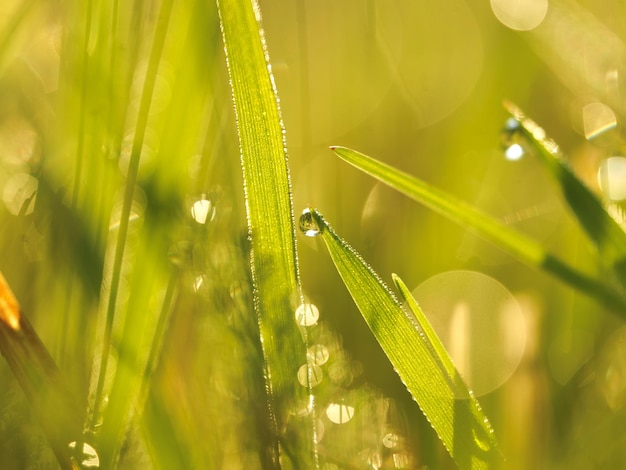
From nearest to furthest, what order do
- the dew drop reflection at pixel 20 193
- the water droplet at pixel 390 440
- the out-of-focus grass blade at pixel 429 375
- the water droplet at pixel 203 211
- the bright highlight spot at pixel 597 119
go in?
the out-of-focus grass blade at pixel 429 375 < the water droplet at pixel 390 440 < the water droplet at pixel 203 211 < the dew drop reflection at pixel 20 193 < the bright highlight spot at pixel 597 119

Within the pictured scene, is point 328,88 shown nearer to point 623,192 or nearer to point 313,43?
point 313,43

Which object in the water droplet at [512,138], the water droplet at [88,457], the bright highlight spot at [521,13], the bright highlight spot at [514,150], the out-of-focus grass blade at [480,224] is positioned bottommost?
the water droplet at [88,457]

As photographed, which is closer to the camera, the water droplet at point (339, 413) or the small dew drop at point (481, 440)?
the small dew drop at point (481, 440)

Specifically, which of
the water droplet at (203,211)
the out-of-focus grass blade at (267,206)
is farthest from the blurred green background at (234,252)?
the out-of-focus grass blade at (267,206)

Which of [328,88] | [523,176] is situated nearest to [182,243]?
[523,176]

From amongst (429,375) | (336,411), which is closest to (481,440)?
(429,375)

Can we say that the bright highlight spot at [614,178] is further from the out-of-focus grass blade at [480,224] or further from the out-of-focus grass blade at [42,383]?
→ the out-of-focus grass blade at [42,383]
